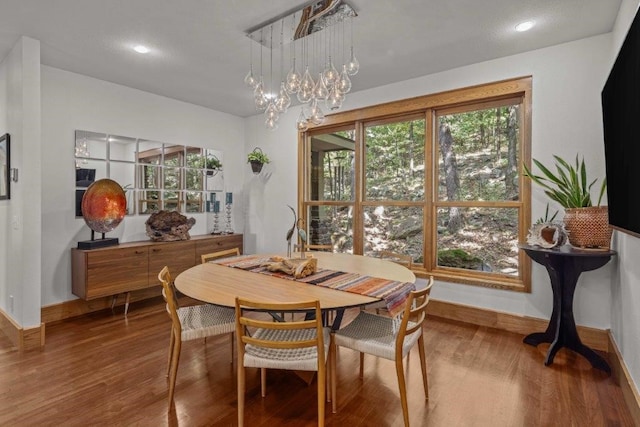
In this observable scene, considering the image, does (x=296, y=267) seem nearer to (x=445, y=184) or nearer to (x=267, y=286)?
(x=267, y=286)

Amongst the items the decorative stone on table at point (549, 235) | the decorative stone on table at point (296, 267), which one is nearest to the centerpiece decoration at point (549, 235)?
the decorative stone on table at point (549, 235)

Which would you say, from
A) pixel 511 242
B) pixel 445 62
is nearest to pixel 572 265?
pixel 511 242

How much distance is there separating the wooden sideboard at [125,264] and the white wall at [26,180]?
453mm

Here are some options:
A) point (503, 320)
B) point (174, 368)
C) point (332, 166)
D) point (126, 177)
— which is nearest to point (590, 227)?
point (503, 320)

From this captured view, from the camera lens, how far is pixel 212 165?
16.3 ft

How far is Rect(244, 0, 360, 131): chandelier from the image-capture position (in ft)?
8.20

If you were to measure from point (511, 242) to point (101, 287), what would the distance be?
424 cm

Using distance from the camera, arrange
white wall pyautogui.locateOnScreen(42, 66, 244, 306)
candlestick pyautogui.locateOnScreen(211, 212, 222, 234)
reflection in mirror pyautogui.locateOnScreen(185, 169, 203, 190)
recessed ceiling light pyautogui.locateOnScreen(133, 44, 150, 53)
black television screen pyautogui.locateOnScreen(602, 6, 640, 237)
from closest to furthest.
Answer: black television screen pyautogui.locateOnScreen(602, 6, 640, 237)
recessed ceiling light pyautogui.locateOnScreen(133, 44, 150, 53)
white wall pyautogui.locateOnScreen(42, 66, 244, 306)
reflection in mirror pyautogui.locateOnScreen(185, 169, 203, 190)
candlestick pyautogui.locateOnScreen(211, 212, 222, 234)

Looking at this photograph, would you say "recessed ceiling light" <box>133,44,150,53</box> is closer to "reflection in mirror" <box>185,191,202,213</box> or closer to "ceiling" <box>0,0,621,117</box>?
"ceiling" <box>0,0,621,117</box>

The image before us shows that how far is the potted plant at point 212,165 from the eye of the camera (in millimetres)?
4930

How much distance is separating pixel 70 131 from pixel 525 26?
4510mm

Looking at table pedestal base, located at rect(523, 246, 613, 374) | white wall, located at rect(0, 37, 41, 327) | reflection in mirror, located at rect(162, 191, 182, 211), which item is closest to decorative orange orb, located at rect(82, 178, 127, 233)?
white wall, located at rect(0, 37, 41, 327)

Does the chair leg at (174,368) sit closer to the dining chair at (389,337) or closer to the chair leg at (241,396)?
the chair leg at (241,396)

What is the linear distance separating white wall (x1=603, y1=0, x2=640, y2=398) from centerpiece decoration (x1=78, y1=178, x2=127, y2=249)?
4444 millimetres
